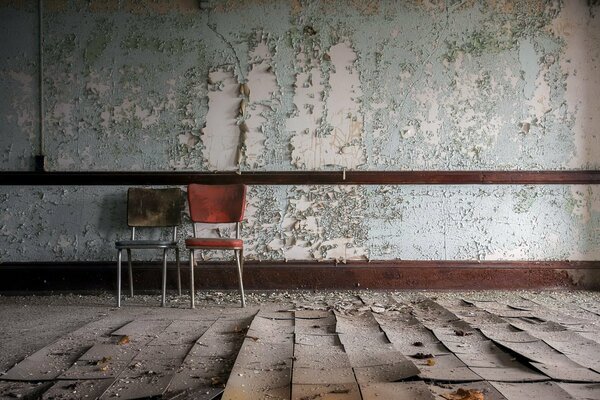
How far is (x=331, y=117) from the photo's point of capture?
4703 mm

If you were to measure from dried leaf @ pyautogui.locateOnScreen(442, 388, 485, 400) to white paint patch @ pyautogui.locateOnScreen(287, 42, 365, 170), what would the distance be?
2.86m

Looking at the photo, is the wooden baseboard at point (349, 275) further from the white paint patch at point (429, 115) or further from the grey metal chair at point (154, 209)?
the white paint patch at point (429, 115)

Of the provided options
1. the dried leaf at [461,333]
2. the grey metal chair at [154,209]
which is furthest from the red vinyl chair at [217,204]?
the dried leaf at [461,333]

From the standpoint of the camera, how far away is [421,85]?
4703mm

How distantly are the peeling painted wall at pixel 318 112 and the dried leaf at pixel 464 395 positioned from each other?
2.70 m

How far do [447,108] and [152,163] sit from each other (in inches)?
96.9

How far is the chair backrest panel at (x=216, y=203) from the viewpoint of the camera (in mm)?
4473

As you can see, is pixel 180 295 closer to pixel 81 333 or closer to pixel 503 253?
pixel 81 333

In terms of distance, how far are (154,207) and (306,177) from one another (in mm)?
1241

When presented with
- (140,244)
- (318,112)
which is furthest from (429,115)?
(140,244)

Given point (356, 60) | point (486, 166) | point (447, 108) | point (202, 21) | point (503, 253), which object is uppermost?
point (202, 21)

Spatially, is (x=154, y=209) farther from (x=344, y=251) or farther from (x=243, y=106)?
(x=344, y=251)

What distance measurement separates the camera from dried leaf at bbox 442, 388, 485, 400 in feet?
6.41

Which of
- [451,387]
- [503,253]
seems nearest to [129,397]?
[451,387]
